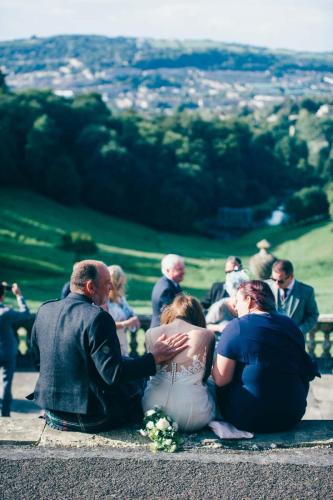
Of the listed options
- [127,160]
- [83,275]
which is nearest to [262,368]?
[83,275]

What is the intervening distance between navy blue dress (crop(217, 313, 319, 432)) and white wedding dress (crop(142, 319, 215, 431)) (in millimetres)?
178

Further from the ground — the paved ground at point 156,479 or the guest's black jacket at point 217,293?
the guest's black jacket at point 217,293

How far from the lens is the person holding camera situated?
7886 mm

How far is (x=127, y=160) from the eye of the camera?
71500 millimetres

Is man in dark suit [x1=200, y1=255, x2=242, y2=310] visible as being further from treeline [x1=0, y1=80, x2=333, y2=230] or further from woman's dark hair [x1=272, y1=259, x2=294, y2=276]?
treeline [x1=0, y1=80, x2=333, y2=230]

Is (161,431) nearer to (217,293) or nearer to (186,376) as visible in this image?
(186,376)

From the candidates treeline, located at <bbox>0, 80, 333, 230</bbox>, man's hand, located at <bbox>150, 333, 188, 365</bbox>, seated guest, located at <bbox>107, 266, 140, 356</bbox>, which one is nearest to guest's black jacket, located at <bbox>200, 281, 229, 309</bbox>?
seated guest, located at <bbox>107, 266, 140, 356</bbox>

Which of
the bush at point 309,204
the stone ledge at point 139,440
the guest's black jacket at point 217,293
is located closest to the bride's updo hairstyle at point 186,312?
the stone ledge at point 139,440

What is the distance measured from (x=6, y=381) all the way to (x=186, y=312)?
377cm

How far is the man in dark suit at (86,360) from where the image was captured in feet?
16.0

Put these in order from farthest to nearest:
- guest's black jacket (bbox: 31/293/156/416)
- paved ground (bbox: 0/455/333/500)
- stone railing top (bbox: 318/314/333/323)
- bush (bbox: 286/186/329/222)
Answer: bush (bbox: 286/186/329/222), stone railing top (bbox: 318/314/333/323), guest's black jacket (bbox: 31/293/156/416), paved ground (bbox: 0/455/333/500)

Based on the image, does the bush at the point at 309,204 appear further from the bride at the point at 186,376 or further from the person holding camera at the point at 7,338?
the bride at the point at 186,376

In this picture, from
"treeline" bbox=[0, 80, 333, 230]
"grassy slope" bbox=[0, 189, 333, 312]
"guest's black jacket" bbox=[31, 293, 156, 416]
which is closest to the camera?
"guest's black jacket" bbox=[31, 293, 156, 416]

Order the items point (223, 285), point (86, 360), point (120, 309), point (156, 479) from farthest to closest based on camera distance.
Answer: point (223, 285) → point (120, 309) → point (86, 360) → point (156, 479)
